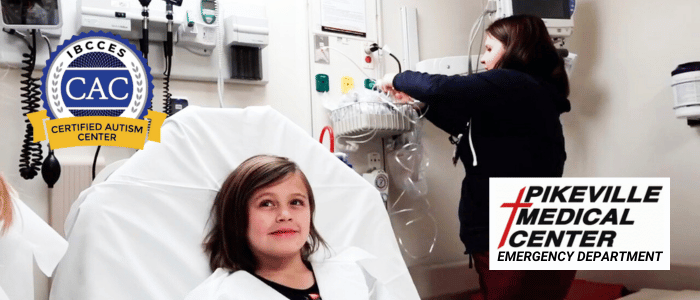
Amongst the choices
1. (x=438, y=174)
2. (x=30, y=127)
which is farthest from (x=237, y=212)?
(x=438, y=174)

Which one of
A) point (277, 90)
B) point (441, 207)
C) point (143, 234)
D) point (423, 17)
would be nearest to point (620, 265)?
point (441, 207)

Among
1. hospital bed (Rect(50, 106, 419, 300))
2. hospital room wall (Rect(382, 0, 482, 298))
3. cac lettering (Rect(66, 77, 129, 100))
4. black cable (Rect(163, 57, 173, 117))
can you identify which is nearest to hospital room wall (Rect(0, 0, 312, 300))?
black cable (Rect(163, 57, 173, 117))

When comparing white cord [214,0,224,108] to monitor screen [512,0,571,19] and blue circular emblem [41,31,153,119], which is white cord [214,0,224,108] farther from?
monitor screen [512,0,571,19]

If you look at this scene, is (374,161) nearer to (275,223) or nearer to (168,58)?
(168,58)

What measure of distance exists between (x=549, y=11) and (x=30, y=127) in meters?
2.01

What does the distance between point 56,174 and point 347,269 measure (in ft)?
3.36

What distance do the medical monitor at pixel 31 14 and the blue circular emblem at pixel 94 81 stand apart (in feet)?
1.42

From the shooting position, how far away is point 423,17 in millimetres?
2680

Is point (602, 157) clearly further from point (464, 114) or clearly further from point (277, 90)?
point (277, 90)

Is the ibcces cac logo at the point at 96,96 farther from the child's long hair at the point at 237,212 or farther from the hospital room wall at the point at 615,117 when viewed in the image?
the hospital room wall at the point at 615,117

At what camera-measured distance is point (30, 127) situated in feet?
5.57

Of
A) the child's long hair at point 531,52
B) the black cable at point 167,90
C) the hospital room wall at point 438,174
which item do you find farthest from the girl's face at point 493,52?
the black cable at point 167,90

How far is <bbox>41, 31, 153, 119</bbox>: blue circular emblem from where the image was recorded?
1.28 meters

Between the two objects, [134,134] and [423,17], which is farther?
[423,17]
